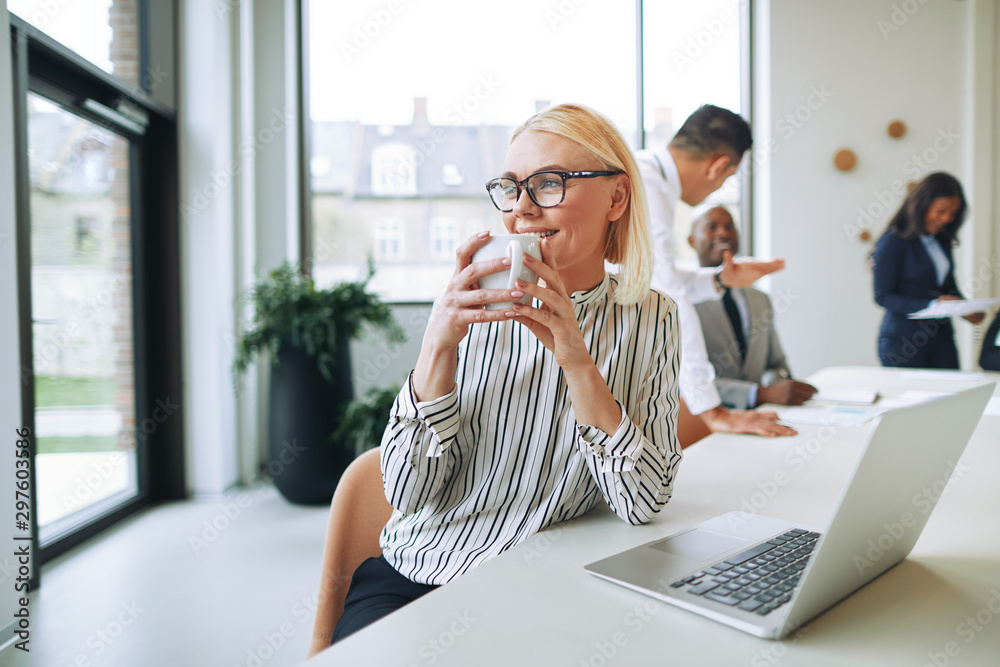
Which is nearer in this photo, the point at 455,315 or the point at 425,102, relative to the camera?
the point at 455,315

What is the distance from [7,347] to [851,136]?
15.8 feet

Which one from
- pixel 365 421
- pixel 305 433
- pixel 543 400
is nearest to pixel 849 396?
pixel 543 400

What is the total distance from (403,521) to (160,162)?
10.2 feet

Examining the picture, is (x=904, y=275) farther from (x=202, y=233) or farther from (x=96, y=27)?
(x=96, y=27)

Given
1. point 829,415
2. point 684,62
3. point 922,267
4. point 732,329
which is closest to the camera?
point 829,415

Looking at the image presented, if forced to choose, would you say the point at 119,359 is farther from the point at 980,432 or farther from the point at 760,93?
the point at 760,93

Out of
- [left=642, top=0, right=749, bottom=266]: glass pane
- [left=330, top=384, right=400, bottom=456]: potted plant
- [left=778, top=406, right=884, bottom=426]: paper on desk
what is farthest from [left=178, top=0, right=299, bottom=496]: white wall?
[left=778, top=406, right=884, bottom=426]: paper on desk

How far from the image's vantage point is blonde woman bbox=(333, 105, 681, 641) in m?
0.97

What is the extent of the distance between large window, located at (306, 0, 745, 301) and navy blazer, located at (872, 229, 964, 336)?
7.09 ft

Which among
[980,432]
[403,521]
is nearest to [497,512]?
[403,521]

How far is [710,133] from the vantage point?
2.07m

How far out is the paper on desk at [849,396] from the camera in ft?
6.97

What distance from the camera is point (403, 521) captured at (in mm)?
1105

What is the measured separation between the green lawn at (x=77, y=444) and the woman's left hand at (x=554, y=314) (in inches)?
97.1
